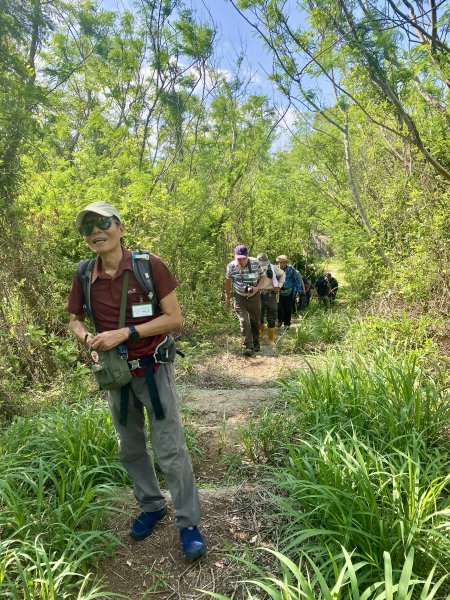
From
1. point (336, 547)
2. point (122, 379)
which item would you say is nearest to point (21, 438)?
point (122, 379)

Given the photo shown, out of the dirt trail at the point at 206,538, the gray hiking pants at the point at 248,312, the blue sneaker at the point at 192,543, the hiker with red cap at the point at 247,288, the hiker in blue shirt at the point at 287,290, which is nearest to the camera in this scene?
the dirt trail at the point at 206,538

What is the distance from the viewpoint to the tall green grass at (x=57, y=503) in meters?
1.88

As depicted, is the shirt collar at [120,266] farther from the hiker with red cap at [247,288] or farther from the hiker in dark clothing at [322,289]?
the hiker in dark clothing at [322,289]

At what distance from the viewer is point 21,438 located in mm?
2977

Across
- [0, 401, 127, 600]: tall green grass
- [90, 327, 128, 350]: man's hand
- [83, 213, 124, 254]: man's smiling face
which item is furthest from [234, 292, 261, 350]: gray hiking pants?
[90, 327, 128, 350]: man's hand

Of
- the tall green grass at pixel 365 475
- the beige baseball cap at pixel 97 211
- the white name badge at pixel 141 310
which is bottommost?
the tall green grass at pixel 365 475

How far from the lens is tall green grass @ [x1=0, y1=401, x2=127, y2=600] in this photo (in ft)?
6.15

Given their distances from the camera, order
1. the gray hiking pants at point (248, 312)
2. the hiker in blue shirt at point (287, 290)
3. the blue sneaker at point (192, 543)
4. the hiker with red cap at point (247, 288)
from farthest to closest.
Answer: the hiker in blue shirt at point (287, 290), the gray hiking pants at point (248, 312), the hiker with red cap at point (247, 288), the blue sneaker at point (192, 543)

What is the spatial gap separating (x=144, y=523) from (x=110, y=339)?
1.23 m

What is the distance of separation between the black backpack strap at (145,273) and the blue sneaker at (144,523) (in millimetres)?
1381

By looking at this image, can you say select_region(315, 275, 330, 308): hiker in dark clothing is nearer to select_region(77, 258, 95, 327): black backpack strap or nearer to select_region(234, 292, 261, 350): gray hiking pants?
select_region(234, 292, 261, 350): gray hiking pants

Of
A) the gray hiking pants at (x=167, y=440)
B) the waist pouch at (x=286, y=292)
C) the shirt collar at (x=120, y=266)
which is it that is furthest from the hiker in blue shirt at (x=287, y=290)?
the gray hiking pants at (x=167, y=440)

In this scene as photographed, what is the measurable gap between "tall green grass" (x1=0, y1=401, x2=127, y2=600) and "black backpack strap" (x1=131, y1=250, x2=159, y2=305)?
1.28 metres

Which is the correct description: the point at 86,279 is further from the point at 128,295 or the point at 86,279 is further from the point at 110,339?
the point at 110,339
